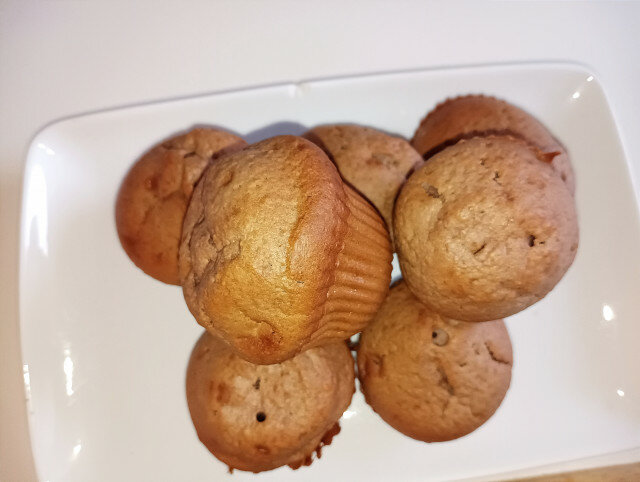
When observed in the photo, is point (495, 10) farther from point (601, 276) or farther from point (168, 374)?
point (168, 374)

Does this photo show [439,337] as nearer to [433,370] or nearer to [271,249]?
[433,370]

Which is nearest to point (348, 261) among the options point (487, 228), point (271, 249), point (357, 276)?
point (357, 276)

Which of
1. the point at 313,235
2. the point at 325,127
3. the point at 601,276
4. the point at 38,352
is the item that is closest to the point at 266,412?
the point at 313,235

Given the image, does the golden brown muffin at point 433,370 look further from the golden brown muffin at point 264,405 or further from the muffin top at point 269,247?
the muffin top at point 269,247

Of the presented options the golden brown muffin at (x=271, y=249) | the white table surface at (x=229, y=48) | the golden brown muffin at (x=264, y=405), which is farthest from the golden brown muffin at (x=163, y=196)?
the white table surface at (x=229, y=48)

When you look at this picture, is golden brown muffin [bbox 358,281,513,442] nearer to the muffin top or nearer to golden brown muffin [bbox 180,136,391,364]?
golden brown muffin [bbox 180,136,391,364]

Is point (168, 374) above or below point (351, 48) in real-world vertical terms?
below

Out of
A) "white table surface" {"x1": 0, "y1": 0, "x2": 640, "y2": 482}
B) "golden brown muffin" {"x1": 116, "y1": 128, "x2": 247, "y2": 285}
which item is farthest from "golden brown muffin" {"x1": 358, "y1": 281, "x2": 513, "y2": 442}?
"white table surface" {"x1": 0, "y1": 0, "x2": 640, "y2": 482}
